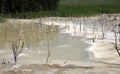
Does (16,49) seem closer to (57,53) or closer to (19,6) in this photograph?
(57,53)

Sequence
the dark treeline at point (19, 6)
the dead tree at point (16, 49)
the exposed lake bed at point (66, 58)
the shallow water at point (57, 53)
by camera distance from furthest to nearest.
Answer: the dark treeline at point (19, 6) < the shallow water at point (57, 53) < the dead tree at point (16, 49) < the exposed lake bed at point (66, 58)

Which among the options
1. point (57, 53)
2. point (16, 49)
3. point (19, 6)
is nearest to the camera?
point (16, 49)

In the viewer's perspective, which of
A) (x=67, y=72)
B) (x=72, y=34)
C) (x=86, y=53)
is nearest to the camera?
(x=67, y=72)

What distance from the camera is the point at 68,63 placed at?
38.2 feet

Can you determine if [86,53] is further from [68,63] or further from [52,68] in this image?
[52,68]

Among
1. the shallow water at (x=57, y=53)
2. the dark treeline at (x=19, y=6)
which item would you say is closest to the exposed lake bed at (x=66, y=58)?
the shallow water at (x=57, y=53)

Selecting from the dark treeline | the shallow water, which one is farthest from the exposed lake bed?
the dark treeline

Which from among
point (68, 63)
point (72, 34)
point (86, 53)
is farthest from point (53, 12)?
point (68, 63)

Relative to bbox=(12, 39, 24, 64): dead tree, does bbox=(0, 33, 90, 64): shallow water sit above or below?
below

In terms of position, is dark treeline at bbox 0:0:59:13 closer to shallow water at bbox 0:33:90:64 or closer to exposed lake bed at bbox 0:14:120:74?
exposed lake bed at bbox 0:14:120:74

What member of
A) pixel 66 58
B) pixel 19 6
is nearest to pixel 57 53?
pixel 66 58

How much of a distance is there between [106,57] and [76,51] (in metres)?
1.87

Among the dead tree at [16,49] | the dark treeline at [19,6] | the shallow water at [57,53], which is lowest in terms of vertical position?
the dark treeline at [19,6]

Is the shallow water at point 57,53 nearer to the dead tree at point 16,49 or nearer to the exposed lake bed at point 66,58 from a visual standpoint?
the exposed lake bed at point 66,58
